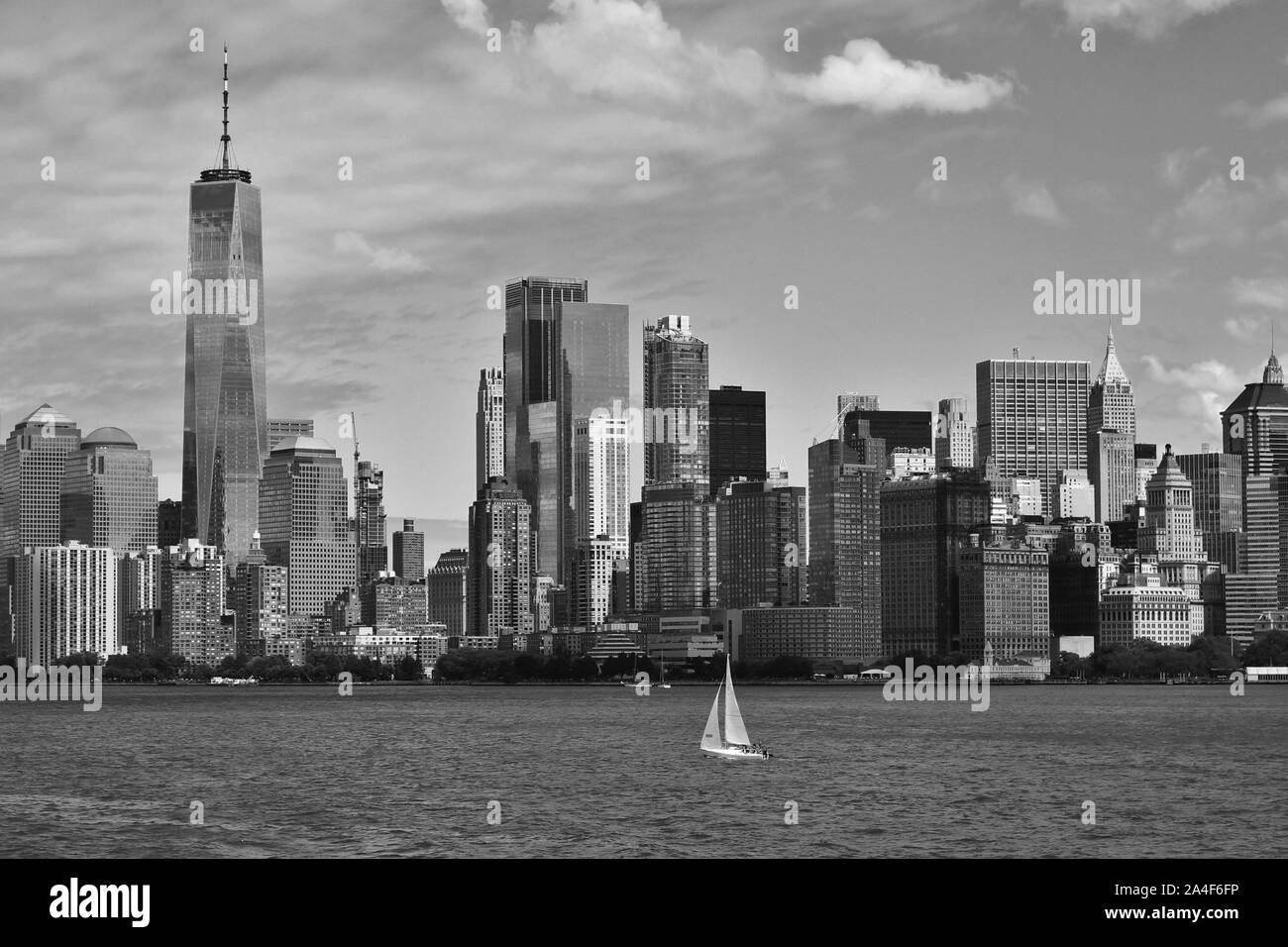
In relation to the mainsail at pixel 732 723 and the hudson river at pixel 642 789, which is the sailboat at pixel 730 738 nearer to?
the mainsail at pixel 732 723

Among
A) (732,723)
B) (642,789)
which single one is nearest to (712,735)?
(732,723)

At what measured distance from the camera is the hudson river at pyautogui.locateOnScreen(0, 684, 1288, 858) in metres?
52.8

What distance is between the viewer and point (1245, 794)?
230 feet

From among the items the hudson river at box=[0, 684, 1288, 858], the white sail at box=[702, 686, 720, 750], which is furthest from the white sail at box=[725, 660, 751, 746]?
the hudson river at box=[0, 684, 1288, 858]

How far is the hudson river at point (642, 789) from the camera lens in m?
52.8

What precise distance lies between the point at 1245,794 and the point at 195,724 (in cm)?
8918

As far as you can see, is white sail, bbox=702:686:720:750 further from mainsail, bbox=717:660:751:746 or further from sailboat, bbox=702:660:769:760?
mainsail, bbox=717:660:751:746

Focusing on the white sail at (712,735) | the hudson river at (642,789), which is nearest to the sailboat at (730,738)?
the white sail at (712,735)

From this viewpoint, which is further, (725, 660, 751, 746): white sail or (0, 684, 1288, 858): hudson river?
(725, 660, 751, 746): white sail
